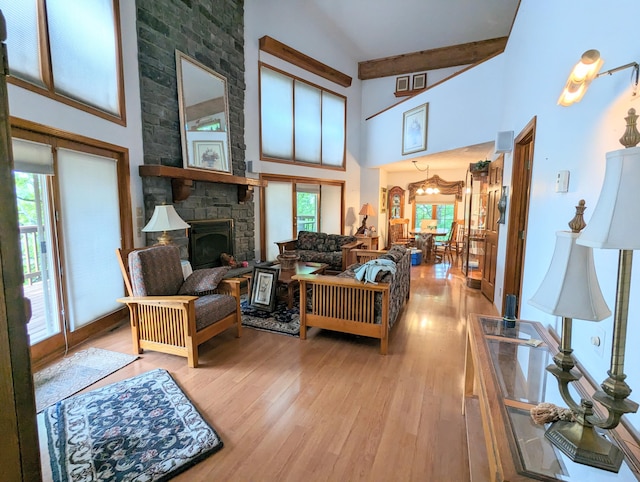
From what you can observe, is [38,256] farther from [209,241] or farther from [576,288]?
[576,288]

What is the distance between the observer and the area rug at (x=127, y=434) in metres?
1.65

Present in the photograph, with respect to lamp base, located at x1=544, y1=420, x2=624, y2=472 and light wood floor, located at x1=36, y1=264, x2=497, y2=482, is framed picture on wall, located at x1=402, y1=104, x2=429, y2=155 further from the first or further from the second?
lamp base, located at x1=544, y1=420, x2=624, y2=472

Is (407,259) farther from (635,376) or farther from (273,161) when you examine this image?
(273,161)

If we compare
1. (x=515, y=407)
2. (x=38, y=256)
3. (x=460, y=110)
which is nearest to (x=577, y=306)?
(x=515, y=407)

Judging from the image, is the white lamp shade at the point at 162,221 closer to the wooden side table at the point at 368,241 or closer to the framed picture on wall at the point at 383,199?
the wooden side table at the point at 368,241

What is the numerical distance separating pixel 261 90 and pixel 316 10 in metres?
2.35

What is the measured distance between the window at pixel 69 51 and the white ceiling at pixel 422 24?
472cm

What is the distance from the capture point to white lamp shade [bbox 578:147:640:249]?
0.77m

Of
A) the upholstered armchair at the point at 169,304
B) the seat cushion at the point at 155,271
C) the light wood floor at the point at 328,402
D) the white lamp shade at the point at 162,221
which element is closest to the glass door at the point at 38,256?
the light wood floor at the point at 328,402

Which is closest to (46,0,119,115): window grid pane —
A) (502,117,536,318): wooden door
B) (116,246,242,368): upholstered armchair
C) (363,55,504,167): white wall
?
(116,246,242,368): upholstered armchair

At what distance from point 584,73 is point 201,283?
3.12m

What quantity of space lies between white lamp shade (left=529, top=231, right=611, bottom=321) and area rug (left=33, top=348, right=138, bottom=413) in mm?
2989

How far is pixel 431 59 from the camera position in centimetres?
767

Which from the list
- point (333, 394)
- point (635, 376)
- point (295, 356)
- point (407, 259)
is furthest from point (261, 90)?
point (635, 376)
